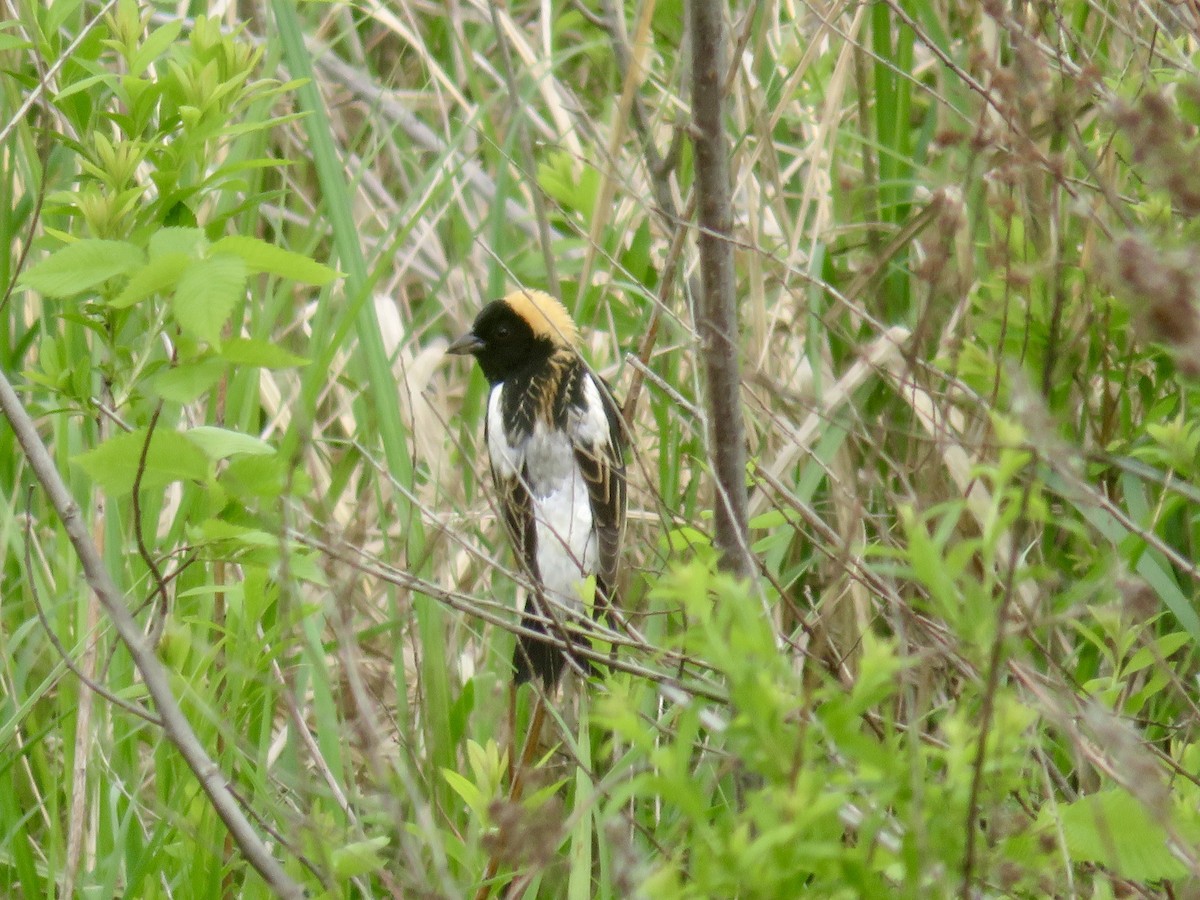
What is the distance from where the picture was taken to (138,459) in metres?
1.53

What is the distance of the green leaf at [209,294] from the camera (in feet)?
4.76

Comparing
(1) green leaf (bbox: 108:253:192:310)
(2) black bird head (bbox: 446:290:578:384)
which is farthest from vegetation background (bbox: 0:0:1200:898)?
(2) black bird head (bbox: 446:290:578:384)

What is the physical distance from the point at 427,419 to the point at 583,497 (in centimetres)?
42

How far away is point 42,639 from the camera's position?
2699mm

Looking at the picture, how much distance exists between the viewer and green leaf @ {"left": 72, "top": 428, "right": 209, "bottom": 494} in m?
1.54

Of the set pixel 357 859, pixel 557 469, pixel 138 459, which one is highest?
pixel 138 459

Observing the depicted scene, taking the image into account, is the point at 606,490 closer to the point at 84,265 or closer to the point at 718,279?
the point at 718,279

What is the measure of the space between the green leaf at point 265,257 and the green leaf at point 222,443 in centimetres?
17

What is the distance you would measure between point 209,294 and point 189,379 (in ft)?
0.44

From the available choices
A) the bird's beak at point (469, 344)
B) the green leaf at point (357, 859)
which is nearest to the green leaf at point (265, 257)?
the green leaf at point (357, 859)

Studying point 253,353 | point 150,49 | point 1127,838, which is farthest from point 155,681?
point 1127,838

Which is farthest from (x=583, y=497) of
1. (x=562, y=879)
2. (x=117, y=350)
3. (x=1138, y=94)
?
(x=117, y=350)

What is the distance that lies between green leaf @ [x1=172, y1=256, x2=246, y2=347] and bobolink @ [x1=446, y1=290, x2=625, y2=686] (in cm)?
176

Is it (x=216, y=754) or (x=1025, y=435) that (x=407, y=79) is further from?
(x=1025, y=435)
